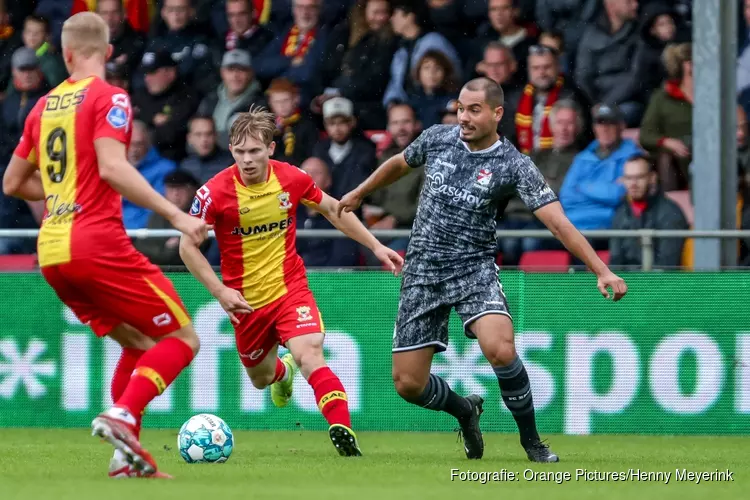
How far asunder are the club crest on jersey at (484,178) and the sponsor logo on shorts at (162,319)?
218cm

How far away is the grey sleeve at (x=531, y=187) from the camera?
7773 millimetres

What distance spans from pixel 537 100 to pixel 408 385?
4.65m

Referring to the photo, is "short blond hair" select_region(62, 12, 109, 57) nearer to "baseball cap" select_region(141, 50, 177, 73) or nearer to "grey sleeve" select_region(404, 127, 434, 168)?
"grey sleeve" select_region(404, 127, 434, 168)

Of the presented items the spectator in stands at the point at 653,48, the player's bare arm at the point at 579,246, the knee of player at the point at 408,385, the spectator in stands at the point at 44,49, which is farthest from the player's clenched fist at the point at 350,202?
the spectator in stands at the point at 44,49

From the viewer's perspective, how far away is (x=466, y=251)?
320 inches

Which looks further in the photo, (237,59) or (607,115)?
(237,59)

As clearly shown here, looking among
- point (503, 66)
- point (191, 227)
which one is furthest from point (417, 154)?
point (503, 66)

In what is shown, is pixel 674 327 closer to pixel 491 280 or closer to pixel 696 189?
pixel 696 189

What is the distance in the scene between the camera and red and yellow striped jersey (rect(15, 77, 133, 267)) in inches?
256

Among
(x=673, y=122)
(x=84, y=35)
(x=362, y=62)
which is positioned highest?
(x=362, y=62)

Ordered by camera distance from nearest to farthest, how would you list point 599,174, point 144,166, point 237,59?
point 599,174, point 144,166, point 237,59

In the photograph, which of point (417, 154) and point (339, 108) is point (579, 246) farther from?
point (339, 108)

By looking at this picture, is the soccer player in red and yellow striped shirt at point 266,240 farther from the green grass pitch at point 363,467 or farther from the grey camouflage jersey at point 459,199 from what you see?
the green grass pitch at point 363,467

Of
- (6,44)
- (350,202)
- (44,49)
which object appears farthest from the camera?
(6,44)
